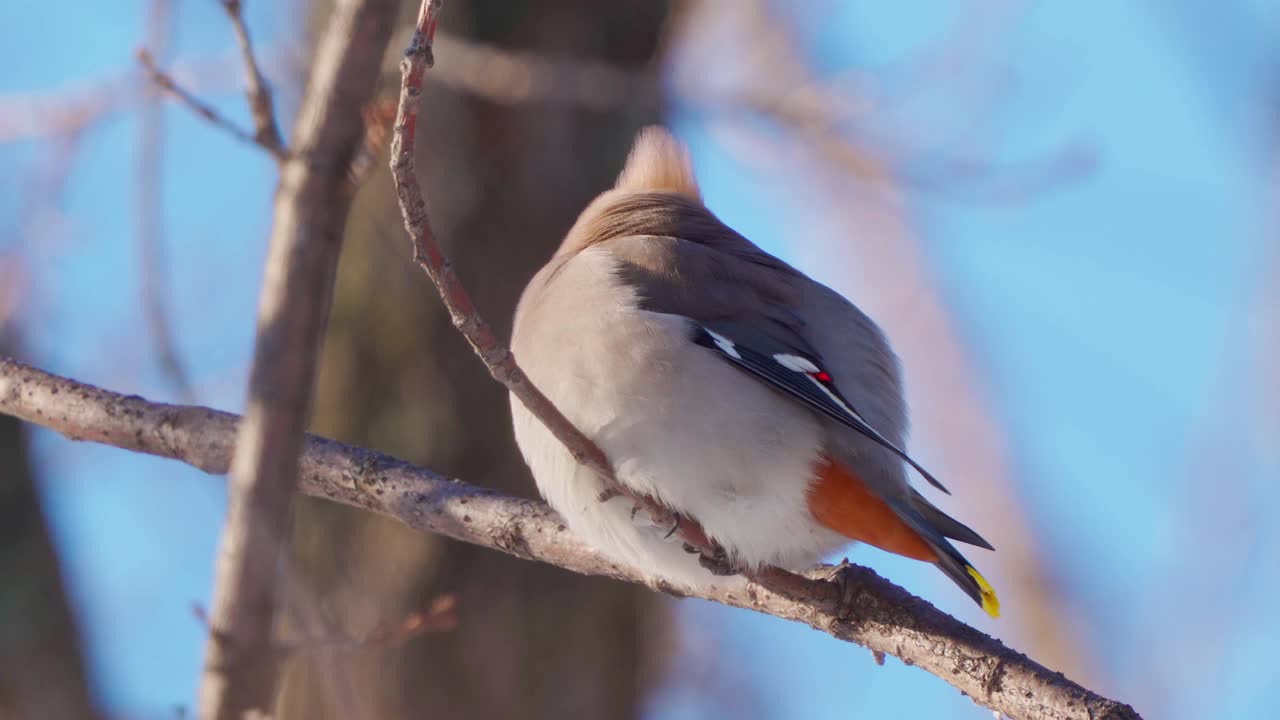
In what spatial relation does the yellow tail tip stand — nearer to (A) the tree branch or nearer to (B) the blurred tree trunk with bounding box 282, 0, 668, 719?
(A) the tree branch

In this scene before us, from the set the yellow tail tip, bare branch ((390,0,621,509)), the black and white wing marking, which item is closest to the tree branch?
bare branch ((390,0,621,509))

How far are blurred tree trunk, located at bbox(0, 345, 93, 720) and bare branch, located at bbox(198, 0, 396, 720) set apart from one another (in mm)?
3057

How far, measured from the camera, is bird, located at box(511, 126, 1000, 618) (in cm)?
276

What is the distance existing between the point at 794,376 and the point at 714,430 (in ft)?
0.74

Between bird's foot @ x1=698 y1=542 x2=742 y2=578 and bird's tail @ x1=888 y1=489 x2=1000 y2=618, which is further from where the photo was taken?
bird's foot @ x1=698 y1=542 x2=742 y2=578

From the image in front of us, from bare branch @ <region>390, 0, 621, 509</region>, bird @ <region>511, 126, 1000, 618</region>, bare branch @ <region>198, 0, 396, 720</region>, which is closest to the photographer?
bare branch @ <region>198, 0, 396, 720</region>

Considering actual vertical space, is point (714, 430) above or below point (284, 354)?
above

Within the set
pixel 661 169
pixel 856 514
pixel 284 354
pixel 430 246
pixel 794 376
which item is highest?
pixel 661 169

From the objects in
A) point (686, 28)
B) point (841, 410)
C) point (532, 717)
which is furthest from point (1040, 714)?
point (686, 28)

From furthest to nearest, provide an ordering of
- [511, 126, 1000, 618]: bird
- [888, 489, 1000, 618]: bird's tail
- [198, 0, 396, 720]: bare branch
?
[511, 126, 1000, 618]: bird, [888, 489, 1000, 618]: bird's tail, [198, 0, 396, 720]: bare branch

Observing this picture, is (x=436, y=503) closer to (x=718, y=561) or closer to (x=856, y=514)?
(x=718, y=561)

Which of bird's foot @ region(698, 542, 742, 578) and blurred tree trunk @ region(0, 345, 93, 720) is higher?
blurred tree trunk @ region(0, 345, 93, 720)

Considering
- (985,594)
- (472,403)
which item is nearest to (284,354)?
(985,594)

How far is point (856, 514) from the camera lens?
2.74m
